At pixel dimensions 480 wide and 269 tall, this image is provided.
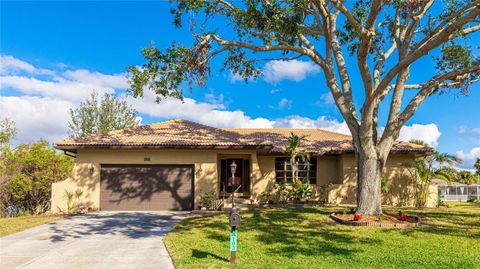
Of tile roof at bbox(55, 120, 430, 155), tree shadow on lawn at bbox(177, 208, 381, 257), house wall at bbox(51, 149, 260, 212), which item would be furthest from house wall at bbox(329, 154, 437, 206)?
house wall at bbox(51, 149, 260, 212)

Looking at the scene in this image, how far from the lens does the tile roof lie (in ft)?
55.0

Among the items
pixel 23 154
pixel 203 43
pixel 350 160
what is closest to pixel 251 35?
pixel 203 43

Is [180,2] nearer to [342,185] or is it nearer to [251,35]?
[251,35]

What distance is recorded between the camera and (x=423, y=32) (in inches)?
579

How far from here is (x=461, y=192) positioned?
27.5 meters

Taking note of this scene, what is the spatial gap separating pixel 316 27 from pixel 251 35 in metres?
2.73

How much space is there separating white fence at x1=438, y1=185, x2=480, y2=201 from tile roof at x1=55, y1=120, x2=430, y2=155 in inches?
416

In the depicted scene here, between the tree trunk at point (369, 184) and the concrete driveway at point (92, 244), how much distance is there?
6.41 meters

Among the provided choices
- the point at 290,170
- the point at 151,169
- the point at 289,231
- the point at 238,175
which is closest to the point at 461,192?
the point at 290,170

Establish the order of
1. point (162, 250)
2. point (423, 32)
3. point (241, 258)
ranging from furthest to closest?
point (423, 32) < point (162, 250) < point (241, 258)

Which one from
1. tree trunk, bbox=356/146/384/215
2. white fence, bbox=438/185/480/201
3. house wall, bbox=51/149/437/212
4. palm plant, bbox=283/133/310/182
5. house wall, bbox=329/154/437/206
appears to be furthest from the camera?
white fence, bbox=438/185/480/201

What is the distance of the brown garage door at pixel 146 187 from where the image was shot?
17.0 meters

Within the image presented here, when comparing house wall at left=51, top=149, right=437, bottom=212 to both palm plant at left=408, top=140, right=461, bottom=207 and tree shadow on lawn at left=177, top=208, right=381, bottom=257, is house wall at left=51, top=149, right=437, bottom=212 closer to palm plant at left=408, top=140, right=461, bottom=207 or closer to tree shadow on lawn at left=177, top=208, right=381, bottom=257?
palm plant at left=408, top=140, right=461, bottom=207

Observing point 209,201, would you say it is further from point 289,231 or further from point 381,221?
point 381,221
